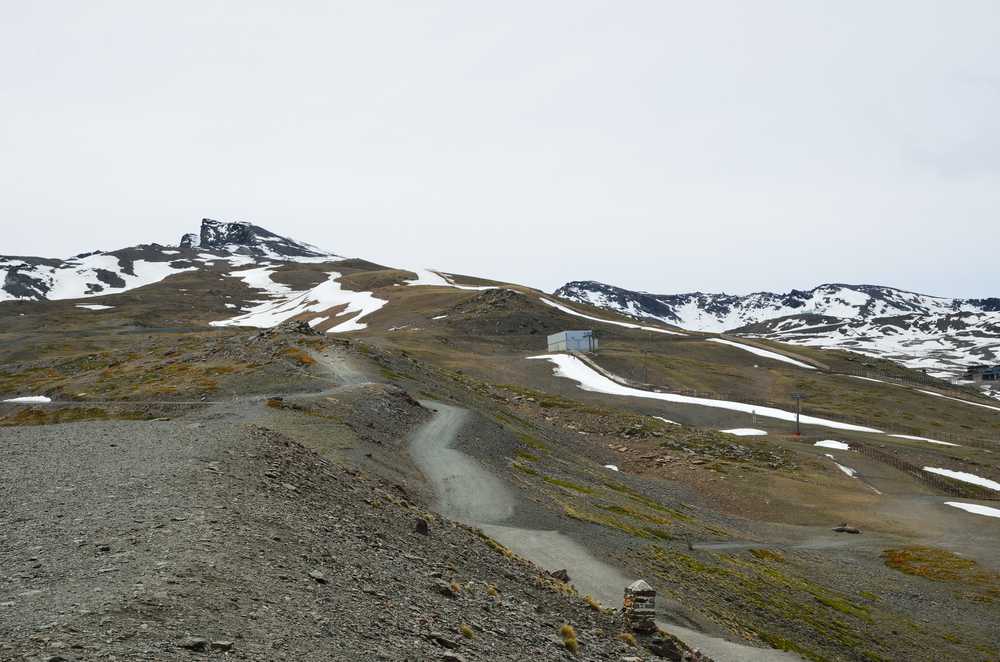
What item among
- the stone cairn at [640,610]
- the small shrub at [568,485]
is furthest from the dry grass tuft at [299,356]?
the stone cairn at [640,610]

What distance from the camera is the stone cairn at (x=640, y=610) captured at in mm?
19547

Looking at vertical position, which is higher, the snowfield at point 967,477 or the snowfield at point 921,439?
the snowfield at point 921,439

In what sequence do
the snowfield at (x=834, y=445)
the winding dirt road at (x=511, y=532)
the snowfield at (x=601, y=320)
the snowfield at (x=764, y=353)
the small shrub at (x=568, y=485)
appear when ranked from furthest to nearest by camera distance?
the snowfield at (x=601, y=320)
the snowfield at (x=764, y=353)
the snowfield at (x=834, y=445)
the small shrub at (x=568, y=485)
the winding dirt road at (x=511, y=532)

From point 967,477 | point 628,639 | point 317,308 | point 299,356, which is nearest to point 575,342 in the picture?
point 967,477

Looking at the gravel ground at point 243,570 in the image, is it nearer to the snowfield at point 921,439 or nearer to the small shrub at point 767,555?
the small shrub at point 767,555

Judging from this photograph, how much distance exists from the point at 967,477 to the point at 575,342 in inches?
2680

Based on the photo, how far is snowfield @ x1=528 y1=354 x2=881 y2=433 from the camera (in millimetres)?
91312

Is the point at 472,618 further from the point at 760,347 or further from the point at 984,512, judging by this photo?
the point at 760,347

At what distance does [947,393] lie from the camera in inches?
5423

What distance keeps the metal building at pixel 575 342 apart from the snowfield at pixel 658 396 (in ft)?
43.7

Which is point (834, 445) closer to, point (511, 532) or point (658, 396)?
point (658, 396)

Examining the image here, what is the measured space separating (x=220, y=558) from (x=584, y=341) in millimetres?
117271

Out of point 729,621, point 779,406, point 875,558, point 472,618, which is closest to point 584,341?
point 779,406

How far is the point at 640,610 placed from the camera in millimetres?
19609
